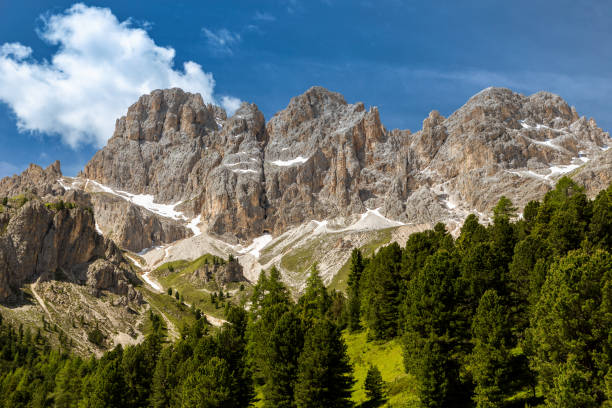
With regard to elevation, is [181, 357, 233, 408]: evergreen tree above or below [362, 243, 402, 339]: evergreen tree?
below

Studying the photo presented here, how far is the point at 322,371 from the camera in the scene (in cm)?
4772

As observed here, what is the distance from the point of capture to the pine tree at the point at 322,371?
47656 millimetres

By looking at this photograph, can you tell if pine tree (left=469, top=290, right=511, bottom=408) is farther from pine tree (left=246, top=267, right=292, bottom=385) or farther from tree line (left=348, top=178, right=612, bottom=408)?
pine tree (left=246, top=267, right=292, bottom=385)

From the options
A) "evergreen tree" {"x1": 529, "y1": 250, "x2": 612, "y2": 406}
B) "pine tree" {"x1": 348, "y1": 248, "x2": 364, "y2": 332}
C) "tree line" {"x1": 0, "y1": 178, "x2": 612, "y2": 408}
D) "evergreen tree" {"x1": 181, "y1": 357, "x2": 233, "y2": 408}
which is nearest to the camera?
"evergreen tree" {"x1": 529, "y1": 250, "x2": 612, "y2": 406}

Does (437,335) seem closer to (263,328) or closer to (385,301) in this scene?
(263,328)

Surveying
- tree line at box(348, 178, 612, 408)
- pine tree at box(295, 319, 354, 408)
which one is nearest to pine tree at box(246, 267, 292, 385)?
pine tree at box(295, 319, 354, 408)

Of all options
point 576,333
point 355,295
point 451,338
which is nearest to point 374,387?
point 451,338

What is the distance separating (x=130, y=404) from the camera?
2781 inches

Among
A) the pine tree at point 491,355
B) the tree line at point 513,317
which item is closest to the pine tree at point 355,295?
the tree line at point 513,317

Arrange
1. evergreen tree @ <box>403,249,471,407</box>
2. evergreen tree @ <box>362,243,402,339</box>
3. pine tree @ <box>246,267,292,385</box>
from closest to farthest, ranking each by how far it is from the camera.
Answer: evergreen tree @ <box>403,249,471,407</box> → pine tree @ <box>246,267,292,385</box> → evergreen tree @ <box>362,243,402,339</box>

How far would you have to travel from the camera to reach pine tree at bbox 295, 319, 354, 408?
4766 centimetres

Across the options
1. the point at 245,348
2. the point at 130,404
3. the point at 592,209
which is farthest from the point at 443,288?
the point at 130,404

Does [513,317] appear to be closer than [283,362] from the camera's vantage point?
Yes

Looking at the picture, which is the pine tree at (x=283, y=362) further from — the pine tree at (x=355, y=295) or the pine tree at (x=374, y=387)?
the pine tree at (x=355, y=295)
